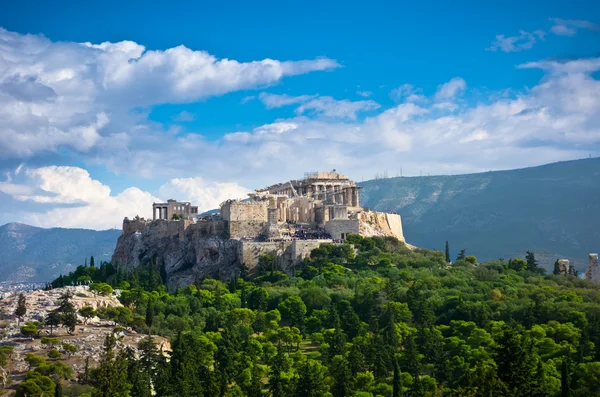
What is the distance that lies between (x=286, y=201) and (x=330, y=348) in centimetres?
4446

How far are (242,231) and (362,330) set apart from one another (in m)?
32.2

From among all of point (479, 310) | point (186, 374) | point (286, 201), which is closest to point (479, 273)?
point (479, 310)

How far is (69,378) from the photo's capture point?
64812 millimetres

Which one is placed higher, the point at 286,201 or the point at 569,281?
the point at 286,201

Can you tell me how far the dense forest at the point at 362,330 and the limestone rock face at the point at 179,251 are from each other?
4.20 m

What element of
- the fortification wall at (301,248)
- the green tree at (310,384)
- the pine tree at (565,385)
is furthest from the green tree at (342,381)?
the fortification wall at (301,248)

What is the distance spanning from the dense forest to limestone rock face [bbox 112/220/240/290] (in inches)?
165

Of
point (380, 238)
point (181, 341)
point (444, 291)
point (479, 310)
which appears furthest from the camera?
point (380, 238)

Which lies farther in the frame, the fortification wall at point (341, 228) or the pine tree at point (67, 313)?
the fortification wall at point (341, 228)

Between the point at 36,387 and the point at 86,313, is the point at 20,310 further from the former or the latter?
A: the point at 36,387

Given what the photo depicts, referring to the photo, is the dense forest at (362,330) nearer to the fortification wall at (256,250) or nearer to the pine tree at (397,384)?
the pine tree at (397,384)

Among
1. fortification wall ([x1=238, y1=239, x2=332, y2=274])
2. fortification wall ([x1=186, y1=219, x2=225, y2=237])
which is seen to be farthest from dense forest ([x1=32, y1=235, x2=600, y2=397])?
fortification wall ([x1=186, y1=219, x2=225, y2=237])

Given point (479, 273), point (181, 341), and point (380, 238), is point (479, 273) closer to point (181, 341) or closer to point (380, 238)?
point (380, 238)

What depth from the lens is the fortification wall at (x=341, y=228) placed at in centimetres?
10662
